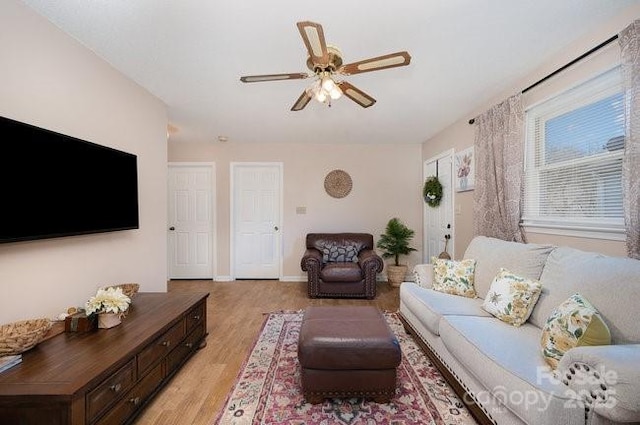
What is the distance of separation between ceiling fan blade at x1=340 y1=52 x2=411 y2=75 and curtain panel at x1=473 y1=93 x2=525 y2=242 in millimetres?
1574

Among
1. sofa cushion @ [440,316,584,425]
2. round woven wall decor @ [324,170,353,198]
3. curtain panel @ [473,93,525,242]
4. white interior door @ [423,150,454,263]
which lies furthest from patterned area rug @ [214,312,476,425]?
round woven wall decor @ [324,170,353,198]

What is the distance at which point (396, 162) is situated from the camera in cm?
489

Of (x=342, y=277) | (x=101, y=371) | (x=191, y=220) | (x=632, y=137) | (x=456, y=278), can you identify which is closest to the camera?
(x=101, y=371)

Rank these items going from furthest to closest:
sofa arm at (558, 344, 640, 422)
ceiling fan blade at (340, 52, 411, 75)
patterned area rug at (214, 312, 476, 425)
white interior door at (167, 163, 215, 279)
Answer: white interior door at (167, 163, 215, 279) → patterned area rug at (214, 312, 476, 425) → ceiling fan blade at (340, 52, 411, 75) → sofa arm at (558, 344, 640, 422)

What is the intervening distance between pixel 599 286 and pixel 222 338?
113 inches

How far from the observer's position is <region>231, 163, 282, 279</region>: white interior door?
15.9 feet

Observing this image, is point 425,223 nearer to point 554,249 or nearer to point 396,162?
point 396,162

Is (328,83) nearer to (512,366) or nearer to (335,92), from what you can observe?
(335,92)

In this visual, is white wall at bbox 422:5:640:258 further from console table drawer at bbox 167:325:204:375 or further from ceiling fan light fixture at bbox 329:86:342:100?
console table drawer at bbox 167:325:204:375

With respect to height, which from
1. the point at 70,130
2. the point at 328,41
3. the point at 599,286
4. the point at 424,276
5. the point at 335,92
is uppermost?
the point at 328,41

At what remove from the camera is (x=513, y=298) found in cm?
185

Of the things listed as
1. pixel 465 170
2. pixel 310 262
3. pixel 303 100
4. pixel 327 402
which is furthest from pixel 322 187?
pixel 327 402

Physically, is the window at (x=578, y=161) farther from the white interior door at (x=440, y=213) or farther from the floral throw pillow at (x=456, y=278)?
the white interior door at (x=440, y=213)

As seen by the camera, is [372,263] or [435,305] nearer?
[435,305]
